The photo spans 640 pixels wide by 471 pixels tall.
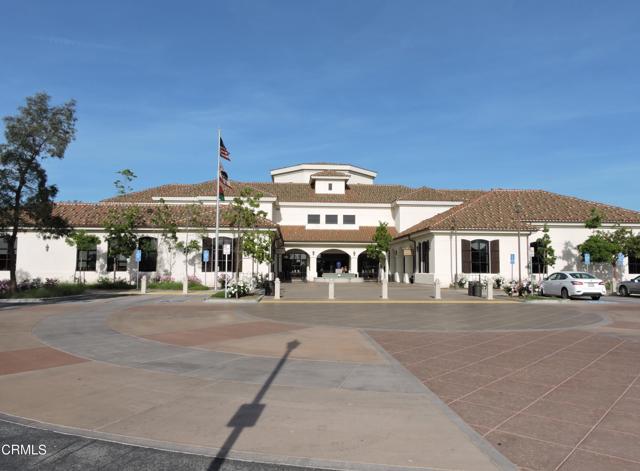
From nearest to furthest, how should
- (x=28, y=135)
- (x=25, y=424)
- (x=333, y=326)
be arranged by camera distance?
1. (x=25, y=424)
2. (x=333, y=326)
3. (x=28, y=135)

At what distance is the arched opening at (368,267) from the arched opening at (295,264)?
19.4ft

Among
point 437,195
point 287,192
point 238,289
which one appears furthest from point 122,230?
point 437,195

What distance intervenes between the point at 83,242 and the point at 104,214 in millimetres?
3917

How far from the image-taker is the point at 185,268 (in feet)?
101

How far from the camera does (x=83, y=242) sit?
29.5 metres

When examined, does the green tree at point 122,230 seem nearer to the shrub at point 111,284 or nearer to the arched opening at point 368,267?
the shrub at point 111,284

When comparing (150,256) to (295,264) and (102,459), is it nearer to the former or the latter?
(295,264)

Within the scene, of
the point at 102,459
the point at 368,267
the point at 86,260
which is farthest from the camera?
the point at 368,267

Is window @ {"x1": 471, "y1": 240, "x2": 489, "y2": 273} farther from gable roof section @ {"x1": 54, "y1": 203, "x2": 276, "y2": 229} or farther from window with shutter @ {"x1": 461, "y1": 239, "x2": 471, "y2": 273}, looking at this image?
gable roof section @ {"x1": 54, "y1": 203, "x2": 276, "y2": 229}

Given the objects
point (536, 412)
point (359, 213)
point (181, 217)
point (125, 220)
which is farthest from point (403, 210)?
point (536, 412)

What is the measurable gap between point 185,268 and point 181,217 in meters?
4.29

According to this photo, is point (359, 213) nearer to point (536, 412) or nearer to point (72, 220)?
point (72, 220)

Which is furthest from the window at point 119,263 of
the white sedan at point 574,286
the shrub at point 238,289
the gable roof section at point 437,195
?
the white sedan at point 574,286

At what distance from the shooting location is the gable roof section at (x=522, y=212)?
1282 inches
